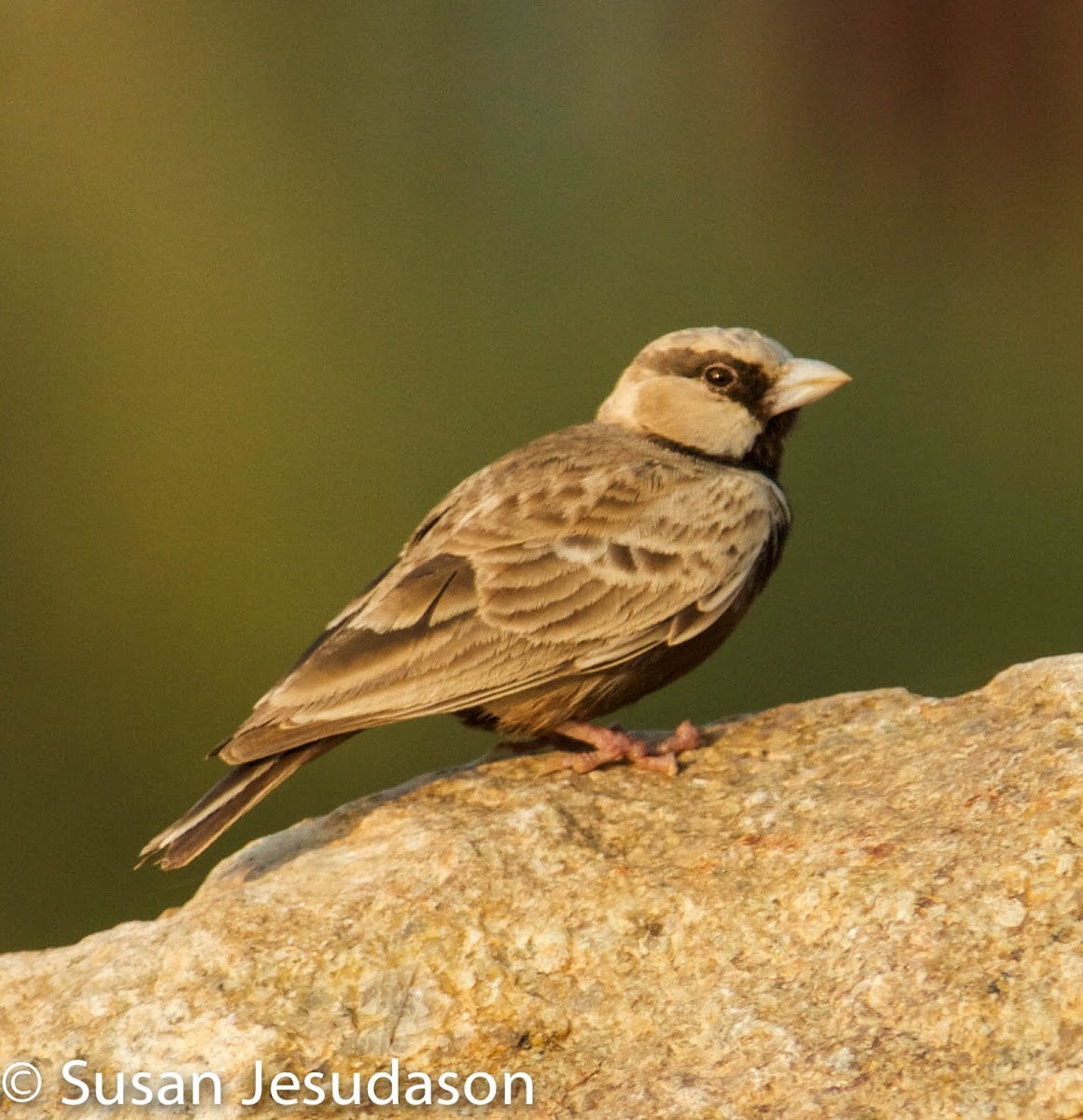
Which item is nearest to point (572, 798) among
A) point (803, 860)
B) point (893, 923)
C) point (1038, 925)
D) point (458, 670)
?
point (458, 670)

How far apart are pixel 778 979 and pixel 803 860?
42 cm

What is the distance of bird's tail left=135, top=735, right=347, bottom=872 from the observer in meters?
4.76

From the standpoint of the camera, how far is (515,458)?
5.97 meters

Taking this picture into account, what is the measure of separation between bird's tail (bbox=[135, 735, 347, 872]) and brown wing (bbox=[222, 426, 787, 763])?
0.09m

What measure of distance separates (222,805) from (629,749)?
1295 millimetres

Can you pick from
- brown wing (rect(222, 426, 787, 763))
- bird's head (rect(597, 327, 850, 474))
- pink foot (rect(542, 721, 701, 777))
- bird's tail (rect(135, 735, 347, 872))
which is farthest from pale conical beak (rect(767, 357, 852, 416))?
bird's tail (rect(135, 735, 347, 872))

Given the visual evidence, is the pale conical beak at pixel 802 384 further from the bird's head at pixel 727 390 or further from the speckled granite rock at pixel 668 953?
the speckled granite rock at pixel 668 953

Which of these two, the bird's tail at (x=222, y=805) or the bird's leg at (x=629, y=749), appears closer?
the bird's tail at (x=222, y=805)

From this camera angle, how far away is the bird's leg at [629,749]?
518 cm

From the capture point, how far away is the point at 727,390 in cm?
619

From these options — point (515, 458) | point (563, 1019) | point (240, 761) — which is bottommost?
point (563, 1019)

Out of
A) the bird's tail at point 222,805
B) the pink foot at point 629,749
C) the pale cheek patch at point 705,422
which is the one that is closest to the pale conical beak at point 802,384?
the pale cheek patch at point 705,422

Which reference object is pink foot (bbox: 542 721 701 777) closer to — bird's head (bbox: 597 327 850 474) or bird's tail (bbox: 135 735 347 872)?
bird's tail (bbox: 135 735 347 872)

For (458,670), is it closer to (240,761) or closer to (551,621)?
(551,621)
